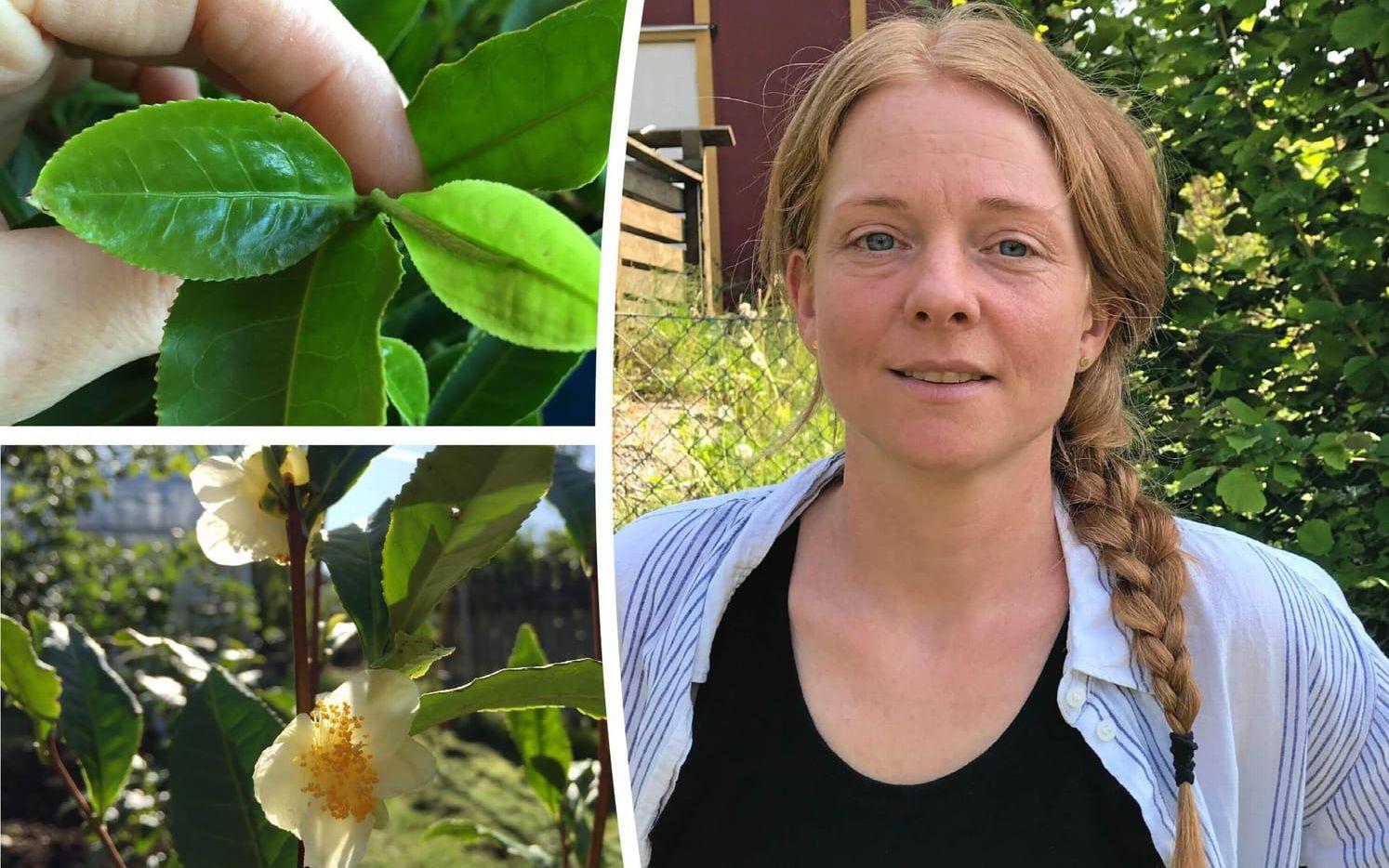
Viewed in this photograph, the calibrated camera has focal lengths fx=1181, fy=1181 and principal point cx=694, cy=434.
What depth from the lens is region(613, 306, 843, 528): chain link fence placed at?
2.32 ft

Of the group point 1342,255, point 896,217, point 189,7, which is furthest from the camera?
point 1342,255

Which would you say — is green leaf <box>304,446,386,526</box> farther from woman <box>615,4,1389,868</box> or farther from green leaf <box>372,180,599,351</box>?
woman <box>615,4,1389,868</box>

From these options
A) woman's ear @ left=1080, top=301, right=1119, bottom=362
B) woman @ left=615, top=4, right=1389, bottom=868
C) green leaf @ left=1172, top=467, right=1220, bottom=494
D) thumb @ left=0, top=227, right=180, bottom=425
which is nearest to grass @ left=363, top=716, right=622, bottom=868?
Answer: thumb @ left=0, top=227, right=180, bottom=425

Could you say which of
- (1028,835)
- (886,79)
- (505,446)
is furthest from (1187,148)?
(505,446)

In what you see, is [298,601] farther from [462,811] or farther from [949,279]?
[949,279]

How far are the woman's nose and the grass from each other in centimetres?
25

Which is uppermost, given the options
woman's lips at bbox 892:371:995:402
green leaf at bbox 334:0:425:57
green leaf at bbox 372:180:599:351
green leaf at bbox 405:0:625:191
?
green leaf at bbox 334:0:425:57

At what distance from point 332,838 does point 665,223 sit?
456 millimetres

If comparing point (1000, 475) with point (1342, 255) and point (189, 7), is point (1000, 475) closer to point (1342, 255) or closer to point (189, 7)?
point (189, 7)

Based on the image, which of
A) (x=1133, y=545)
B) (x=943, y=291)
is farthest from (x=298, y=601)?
(x=1133, y=545)

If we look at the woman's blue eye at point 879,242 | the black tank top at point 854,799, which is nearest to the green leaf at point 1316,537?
the black tank top at point 854,799

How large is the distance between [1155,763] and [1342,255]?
61 cm

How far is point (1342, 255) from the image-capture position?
0.94 m

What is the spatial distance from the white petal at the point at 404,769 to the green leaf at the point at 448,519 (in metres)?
0.03
